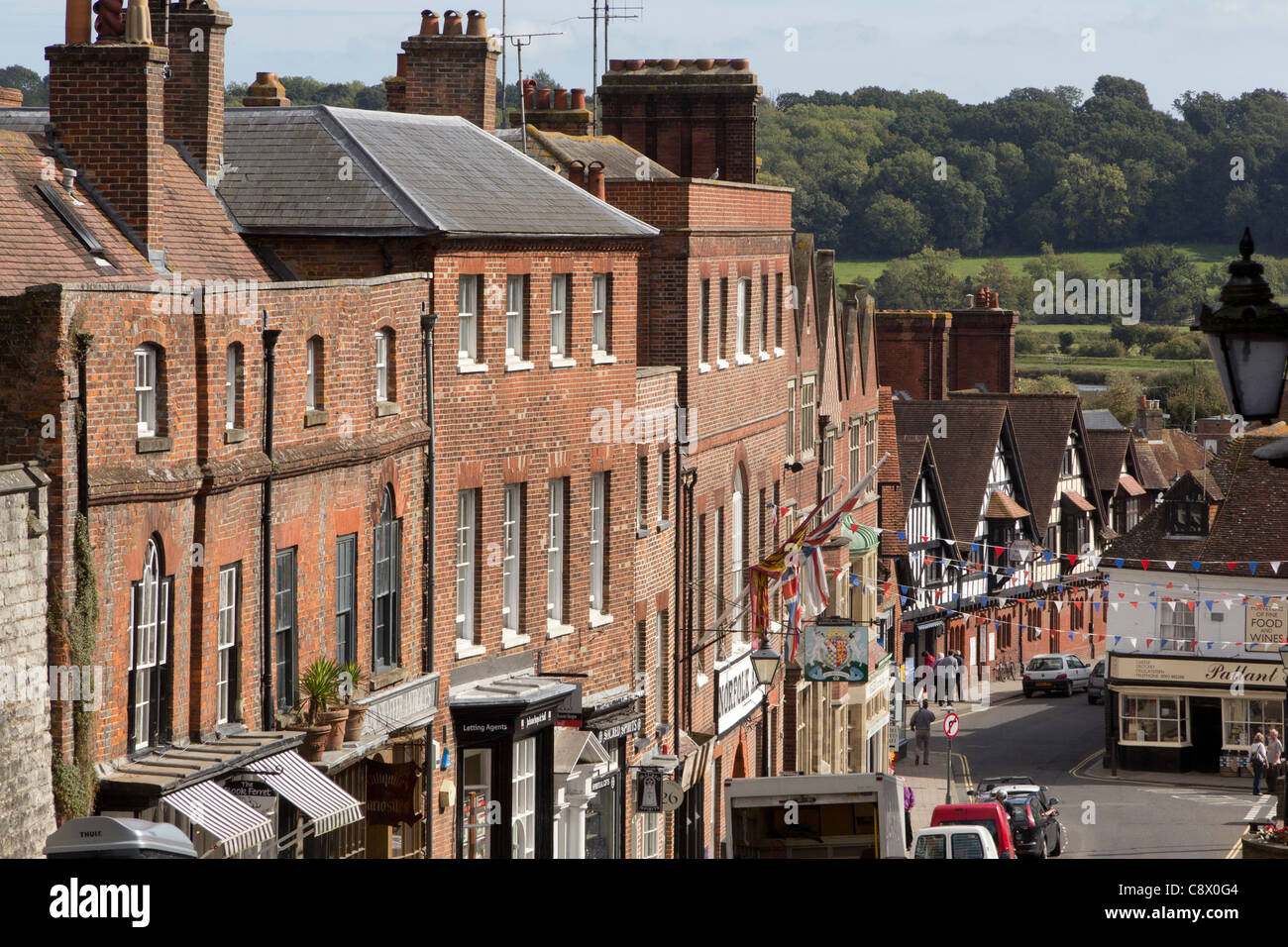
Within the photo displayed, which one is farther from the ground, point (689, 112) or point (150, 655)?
point (689, 112)

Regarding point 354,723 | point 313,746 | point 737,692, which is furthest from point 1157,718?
point 313,746

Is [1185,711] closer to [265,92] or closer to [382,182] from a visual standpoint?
[265,92]

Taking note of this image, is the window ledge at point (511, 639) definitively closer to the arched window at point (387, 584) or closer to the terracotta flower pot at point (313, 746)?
the arched window at point (387, 584)

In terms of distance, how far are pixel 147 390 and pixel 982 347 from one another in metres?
64.3

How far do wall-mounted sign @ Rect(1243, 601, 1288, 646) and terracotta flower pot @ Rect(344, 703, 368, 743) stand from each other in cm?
4010

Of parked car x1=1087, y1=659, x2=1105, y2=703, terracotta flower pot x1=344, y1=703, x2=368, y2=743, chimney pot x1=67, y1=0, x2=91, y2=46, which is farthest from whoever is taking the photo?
parked car x1=1087, y1=659, x2=1105, y2=703

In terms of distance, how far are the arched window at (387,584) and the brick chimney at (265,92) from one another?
940 centimetres

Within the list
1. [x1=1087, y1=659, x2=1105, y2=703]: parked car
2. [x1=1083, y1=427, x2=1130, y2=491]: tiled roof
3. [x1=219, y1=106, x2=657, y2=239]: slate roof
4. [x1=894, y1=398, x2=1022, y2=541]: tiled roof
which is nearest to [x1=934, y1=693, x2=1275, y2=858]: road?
[x1=1087, y1=659, x2=1105, y2=703]: parked car

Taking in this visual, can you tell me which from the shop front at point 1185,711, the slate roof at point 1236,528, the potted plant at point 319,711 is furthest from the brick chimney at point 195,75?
the shop front at point 1185,711

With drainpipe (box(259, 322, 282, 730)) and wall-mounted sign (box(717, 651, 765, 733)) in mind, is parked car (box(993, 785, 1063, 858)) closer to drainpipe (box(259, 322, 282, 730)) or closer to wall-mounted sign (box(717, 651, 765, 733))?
wall-mounted sign (box(717, 651, 765, 733))

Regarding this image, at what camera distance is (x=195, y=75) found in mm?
25094

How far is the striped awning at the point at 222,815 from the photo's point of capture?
17.7 metres

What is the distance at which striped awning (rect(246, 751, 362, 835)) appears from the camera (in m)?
19.3
